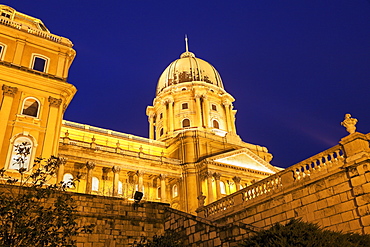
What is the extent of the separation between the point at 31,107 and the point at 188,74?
3971cm

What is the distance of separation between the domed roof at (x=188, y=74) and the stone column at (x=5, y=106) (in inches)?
1541

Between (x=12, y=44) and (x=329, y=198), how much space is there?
94.1ft

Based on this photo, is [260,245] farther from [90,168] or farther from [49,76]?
[90,168]

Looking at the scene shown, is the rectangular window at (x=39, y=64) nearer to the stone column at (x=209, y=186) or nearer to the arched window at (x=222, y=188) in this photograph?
the stone column at (x=209, y=186)

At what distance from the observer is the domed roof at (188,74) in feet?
213

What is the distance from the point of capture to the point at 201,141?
160 ft

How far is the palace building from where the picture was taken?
2811 cm

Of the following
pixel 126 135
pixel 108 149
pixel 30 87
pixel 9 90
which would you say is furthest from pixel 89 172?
pixel 9 90

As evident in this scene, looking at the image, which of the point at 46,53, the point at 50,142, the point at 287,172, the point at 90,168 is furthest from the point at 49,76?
the point at 287,172

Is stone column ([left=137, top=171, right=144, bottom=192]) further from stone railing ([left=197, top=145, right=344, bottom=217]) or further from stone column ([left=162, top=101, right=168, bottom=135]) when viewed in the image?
stone railing ([left=197, top=145, right=344, bottom=217])

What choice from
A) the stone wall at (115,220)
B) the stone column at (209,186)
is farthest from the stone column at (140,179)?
the stone wall at (115,220)

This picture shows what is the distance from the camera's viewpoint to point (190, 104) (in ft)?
201

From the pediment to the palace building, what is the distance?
0.46ft

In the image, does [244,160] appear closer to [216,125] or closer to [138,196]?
[216,125]
